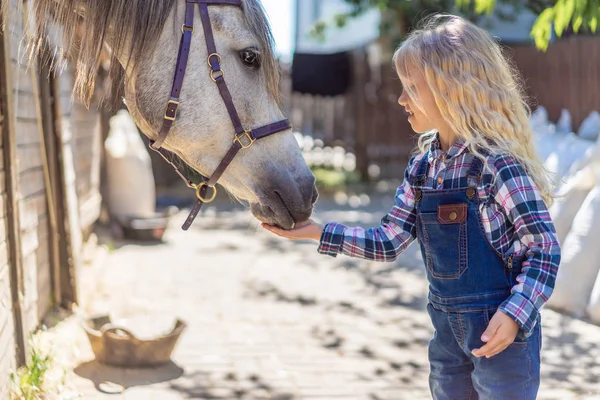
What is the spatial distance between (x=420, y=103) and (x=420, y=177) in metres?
0.22

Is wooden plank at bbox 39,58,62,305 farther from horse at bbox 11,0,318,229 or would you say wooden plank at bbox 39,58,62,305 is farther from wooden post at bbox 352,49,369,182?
wooden post at bbox 352,49,369,182

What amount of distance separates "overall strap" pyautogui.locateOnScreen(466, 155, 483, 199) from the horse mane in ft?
2.36

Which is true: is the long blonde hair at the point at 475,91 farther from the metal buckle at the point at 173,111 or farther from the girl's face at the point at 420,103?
the metal buckle at the point at 173,111

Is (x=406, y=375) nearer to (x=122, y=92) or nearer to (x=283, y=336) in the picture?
(x=283, y=336)

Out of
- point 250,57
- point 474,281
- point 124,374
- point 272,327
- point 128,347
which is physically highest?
point 250,57

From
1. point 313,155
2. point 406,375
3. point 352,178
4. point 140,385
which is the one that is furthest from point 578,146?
point 313,155

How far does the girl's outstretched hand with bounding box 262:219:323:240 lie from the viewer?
2098 mm

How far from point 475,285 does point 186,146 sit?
3.25ft

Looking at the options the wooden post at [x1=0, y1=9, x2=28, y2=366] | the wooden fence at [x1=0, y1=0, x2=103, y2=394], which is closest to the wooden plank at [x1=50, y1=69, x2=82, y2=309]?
the wooden fence at [x1=0, y1=0, x2=103, y2=394]

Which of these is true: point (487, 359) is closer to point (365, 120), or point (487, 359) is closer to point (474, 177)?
point (474, 177)

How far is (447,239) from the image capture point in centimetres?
185

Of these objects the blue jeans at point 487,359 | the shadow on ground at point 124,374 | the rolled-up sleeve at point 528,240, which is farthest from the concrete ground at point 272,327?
the rolled-up sleeve at point 528,240

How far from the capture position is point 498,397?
181 centimetres

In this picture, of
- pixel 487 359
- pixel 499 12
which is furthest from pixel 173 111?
pixel 499 12
